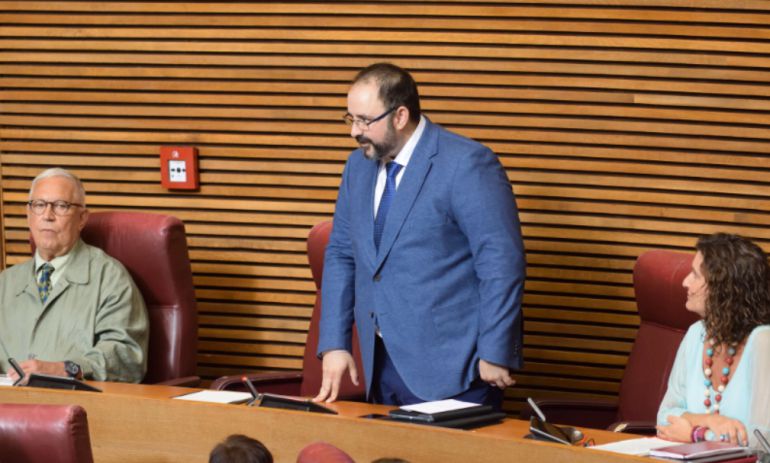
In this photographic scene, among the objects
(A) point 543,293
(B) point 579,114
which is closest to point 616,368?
(A) point 543,293

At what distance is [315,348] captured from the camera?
4777mm

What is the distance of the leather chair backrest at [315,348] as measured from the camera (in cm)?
463

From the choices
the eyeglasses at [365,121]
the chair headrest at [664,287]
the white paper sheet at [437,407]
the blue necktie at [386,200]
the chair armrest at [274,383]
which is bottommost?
the chair armrest at [274,383]

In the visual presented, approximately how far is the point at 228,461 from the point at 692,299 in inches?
65.6

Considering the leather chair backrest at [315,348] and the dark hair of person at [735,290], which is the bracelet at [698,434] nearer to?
the dark hair of person at [735,290]

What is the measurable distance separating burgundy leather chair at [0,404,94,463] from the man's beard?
1469 millimetres

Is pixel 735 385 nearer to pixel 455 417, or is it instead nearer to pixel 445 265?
pixel 455 417

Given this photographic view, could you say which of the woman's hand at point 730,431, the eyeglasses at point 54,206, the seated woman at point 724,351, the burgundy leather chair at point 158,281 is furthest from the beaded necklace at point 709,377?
the eyeglasses at point 54,206

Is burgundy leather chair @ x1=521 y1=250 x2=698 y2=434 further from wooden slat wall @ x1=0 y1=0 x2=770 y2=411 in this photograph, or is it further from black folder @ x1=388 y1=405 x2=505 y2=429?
black folder @ x1=388 y1=405 x2=505 y2=429

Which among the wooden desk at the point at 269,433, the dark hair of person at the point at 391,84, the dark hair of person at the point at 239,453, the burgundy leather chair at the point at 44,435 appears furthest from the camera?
the dark hair of person at the point at 391,84

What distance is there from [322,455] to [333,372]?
1.70 meters

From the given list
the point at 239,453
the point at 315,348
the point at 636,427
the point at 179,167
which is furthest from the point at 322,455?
the point at 179,167

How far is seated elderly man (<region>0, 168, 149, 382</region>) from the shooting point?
443 cm

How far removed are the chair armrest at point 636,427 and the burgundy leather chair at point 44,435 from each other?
178 centimetres
